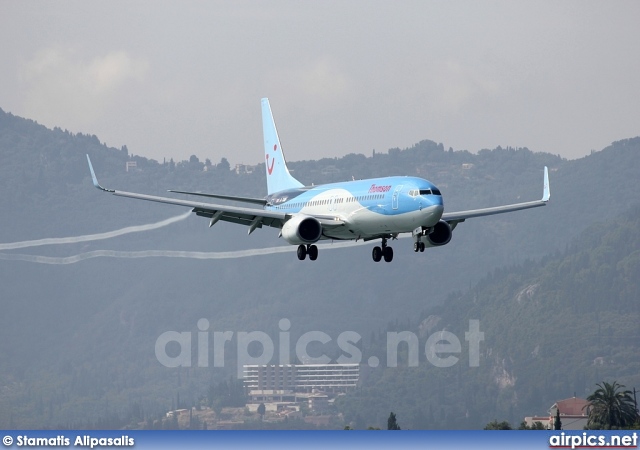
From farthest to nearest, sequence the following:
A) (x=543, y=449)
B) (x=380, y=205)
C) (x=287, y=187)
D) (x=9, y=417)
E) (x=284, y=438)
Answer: (x=9, y=417) < (x=287, y=187) < (x=284, y=438) < (x=380, y=205) < (x=543, y=449)

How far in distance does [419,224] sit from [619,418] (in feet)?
259

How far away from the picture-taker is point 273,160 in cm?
10369

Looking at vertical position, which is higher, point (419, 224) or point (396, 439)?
point (419, 224)

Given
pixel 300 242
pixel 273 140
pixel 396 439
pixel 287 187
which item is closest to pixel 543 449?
pixel 396 439

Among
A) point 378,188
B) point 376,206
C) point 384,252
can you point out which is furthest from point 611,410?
point 376,206

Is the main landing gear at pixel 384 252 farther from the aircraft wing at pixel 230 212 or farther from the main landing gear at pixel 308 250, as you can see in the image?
the aircraft wing at pixel 230 212

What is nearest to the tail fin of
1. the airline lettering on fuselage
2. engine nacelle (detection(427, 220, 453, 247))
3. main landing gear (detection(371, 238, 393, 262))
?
main landing gear (detection(371, 238, 393, 262))

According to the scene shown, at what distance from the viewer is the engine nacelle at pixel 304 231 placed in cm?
8125

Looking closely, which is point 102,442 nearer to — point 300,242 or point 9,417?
point 300,242

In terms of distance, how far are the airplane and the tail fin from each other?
941cm

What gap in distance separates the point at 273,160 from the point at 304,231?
23174mm

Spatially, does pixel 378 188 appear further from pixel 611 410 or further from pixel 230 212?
pixel 611 410

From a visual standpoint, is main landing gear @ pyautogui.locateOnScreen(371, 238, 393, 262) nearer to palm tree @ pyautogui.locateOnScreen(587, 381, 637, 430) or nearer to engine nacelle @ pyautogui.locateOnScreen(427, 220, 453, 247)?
engine nacelle @ pyautogui.locateOnScreen(427, 220, 453, 247)

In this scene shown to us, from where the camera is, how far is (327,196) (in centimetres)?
8344
